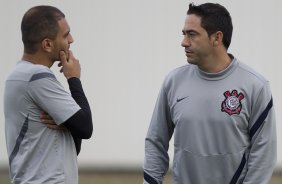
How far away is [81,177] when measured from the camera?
1377cm

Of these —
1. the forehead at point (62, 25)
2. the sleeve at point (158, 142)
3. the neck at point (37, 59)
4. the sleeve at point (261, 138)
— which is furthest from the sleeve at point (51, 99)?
the sleeve at point (261, 138)

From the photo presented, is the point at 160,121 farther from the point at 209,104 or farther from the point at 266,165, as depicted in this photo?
the point at 266,165

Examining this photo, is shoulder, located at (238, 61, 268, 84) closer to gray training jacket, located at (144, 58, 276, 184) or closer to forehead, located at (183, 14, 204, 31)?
gray training jacket, located at (144, 58, 276, 184)

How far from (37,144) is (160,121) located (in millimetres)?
1056

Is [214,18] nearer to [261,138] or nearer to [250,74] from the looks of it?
[250,74]

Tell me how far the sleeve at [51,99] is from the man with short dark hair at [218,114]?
2.90 ft

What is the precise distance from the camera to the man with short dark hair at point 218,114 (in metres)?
5.54

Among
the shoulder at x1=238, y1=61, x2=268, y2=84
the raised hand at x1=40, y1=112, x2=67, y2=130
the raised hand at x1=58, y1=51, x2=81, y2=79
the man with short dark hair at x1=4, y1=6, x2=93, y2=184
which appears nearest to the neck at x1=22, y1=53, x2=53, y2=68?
the man with short dark hair at x1=4, y1=6, x2=93, y2=184

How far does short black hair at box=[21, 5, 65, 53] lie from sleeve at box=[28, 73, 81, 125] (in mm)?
230

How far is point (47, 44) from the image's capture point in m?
5.24

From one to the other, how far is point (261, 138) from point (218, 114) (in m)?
0.32

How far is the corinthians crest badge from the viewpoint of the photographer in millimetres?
5515

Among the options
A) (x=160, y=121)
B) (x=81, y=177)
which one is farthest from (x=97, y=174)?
(x=160, y=121)

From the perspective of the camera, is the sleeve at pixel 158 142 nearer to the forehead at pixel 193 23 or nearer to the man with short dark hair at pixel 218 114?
the man with short dark hair at pixel 218 114
